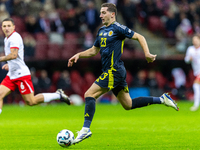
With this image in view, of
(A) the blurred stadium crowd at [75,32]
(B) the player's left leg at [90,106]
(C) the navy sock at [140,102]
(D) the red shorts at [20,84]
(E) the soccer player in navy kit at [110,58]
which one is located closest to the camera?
(B) the player's left leg at [90,106]

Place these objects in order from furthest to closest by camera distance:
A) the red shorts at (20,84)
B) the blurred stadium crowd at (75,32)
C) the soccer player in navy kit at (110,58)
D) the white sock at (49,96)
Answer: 1. the blurred stadium crowd at (75,32)
2. the white sock at (49,96)
3. the red shorts at (20,84)
4. the soccer player in navy kit at (110,58)

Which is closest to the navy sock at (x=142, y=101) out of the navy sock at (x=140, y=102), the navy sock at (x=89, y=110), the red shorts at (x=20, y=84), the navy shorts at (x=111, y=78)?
the navy sock at (x=140, y=102)

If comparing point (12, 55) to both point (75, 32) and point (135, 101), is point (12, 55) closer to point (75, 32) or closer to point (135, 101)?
point (135, 101)

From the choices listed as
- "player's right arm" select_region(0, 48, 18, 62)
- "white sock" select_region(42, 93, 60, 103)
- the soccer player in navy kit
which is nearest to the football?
the soccer player in navy kit

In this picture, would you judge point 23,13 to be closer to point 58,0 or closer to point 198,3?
point 58,0

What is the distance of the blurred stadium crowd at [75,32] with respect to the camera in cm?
1983

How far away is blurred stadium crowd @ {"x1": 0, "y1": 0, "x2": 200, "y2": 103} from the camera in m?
19.8

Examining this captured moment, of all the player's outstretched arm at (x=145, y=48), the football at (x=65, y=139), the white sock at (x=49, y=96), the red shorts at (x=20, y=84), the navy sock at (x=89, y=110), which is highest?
the player's outstretched arm at (x=145, y=48)

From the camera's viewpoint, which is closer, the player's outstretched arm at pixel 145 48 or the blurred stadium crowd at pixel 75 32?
the player's outstretched arm at pixel 145 48

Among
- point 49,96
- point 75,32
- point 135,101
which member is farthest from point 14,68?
point 75,32

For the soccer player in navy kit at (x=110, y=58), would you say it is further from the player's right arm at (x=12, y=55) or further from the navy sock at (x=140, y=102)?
the player's right arm at (x=12, y=55)

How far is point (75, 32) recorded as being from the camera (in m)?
21.0

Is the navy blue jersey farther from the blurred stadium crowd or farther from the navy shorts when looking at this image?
the blurred stadium crowd

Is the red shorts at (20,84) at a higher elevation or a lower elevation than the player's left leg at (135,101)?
higher
